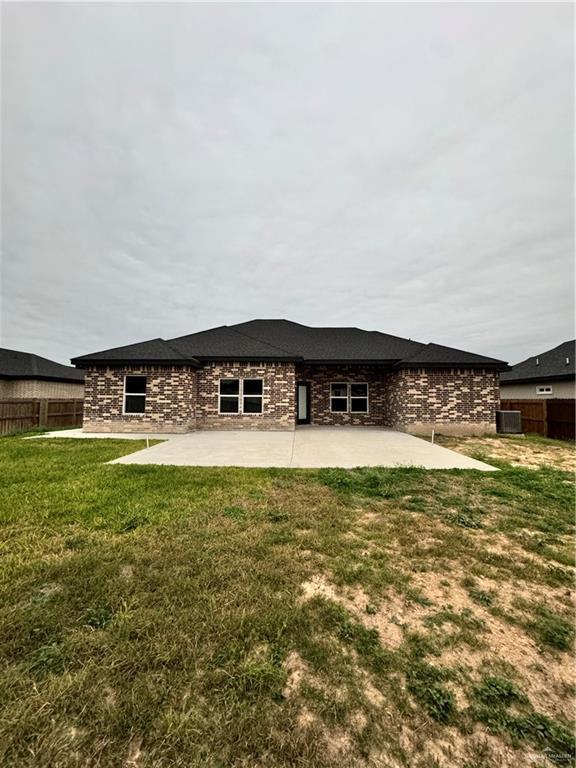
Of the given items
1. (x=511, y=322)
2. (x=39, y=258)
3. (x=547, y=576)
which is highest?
(x=39, y=258)

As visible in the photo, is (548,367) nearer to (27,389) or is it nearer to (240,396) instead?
(240,396)

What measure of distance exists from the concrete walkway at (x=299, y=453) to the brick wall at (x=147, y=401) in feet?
5.20

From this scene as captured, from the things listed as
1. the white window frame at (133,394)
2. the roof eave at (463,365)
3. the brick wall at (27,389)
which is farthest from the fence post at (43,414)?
the roof eave at (463,365)

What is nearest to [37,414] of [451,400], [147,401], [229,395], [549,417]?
[147,401]

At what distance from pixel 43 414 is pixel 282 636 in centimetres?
1859

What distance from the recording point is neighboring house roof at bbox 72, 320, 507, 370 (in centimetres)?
1425

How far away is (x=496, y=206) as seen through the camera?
18.0m

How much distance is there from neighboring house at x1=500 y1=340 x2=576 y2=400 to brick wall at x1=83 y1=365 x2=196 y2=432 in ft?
57.6

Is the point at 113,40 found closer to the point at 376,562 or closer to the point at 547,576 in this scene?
the point at 376,562

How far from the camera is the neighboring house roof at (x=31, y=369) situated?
19906 millimetres

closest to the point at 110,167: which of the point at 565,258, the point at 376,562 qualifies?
the point at 376,562

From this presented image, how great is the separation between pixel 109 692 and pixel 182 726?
505 millimetres

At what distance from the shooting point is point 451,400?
14523 millimetres

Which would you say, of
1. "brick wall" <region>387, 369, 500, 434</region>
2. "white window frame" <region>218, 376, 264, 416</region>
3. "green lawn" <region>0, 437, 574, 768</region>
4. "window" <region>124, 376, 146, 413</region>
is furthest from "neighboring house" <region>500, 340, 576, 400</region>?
"window" <region>124, 376, 146, 413</region>
